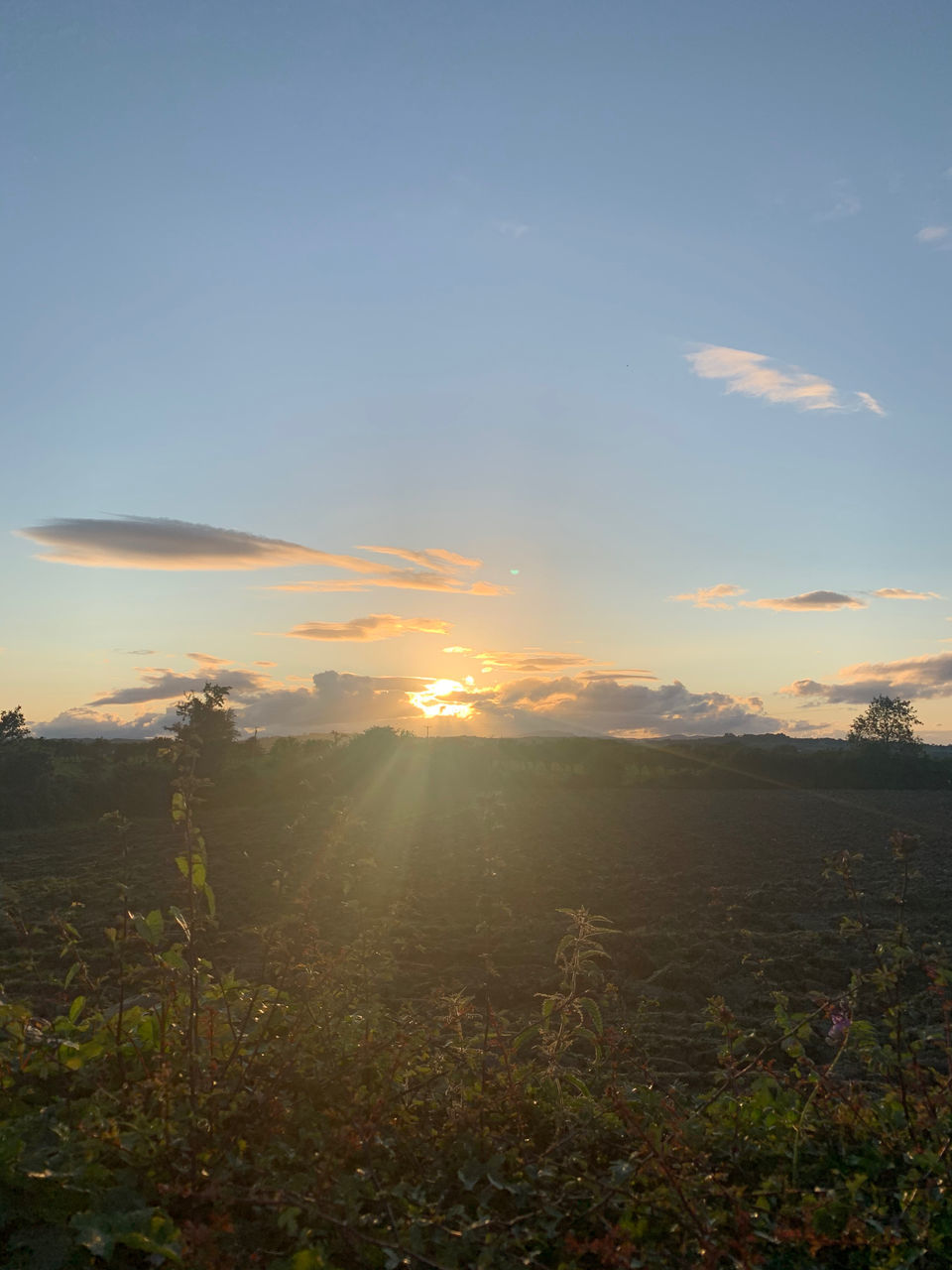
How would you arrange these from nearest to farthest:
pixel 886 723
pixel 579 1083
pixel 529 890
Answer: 1. pixel 579 1083
2. pixel 529 890
3. pixel 886 723

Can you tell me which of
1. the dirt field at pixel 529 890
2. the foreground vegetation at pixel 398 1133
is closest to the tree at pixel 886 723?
the dirt field at pixel 529 890

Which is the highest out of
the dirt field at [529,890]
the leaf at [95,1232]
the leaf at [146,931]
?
the leaf at [146,931]

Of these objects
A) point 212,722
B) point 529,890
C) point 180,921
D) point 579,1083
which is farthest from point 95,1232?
point 212,722

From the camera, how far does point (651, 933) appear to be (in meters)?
7.42

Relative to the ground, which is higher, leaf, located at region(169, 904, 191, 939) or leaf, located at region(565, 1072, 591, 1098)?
leaf, located at region(169, 904, 191, 939)

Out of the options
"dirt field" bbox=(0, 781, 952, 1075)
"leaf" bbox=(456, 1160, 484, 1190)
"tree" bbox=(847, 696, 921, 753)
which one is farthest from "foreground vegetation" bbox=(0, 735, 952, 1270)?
"tree" bbox=(847, 696, 921, 753)

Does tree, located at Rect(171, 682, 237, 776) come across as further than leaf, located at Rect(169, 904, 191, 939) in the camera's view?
Yes

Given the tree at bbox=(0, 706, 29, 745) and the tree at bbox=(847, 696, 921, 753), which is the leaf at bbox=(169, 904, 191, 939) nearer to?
the tree at bbox=(0, 706, 29, 745)

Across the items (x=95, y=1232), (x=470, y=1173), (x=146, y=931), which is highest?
(x=146, y=931)

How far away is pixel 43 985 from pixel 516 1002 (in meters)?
3.21

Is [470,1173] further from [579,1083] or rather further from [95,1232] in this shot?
[95,1232]

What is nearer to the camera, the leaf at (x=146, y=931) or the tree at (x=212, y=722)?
the leaf at (x=146, y=931)

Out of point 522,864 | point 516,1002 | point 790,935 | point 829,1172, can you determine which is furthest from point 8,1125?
point 522,864

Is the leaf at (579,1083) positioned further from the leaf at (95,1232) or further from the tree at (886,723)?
the tree at (886,723)
